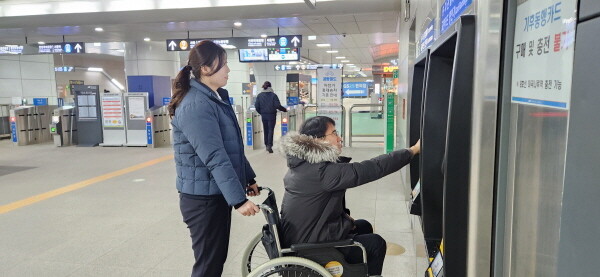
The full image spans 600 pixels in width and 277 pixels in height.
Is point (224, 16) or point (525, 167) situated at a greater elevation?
point (224, 16)

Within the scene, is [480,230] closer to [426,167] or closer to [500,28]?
[500,28]

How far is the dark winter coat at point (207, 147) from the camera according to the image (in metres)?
2.20

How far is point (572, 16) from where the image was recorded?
0.65m

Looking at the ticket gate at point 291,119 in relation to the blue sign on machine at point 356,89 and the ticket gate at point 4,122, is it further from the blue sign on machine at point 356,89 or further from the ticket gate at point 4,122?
the blue sign on machine at point 356,89

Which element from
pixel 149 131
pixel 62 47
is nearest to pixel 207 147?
pixel 149 131

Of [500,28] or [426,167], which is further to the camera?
[426,167]

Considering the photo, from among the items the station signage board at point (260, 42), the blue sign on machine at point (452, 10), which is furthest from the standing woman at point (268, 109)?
the blue sign on machine at point (452, 10)

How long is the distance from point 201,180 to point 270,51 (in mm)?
9192

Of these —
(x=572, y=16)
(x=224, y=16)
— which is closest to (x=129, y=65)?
(x=224, y=16)

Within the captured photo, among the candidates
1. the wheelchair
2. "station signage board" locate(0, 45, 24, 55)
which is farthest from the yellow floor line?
"station signage board" locate(0, 45, 24, 55)

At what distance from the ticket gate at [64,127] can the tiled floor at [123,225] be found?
355 centimetres

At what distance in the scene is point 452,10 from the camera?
152 centimetres

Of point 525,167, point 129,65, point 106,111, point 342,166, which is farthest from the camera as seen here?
point 129,65

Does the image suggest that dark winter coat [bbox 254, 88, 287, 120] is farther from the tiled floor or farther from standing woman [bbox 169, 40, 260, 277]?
standing woman [bbox 169, 40, 260, 277]
